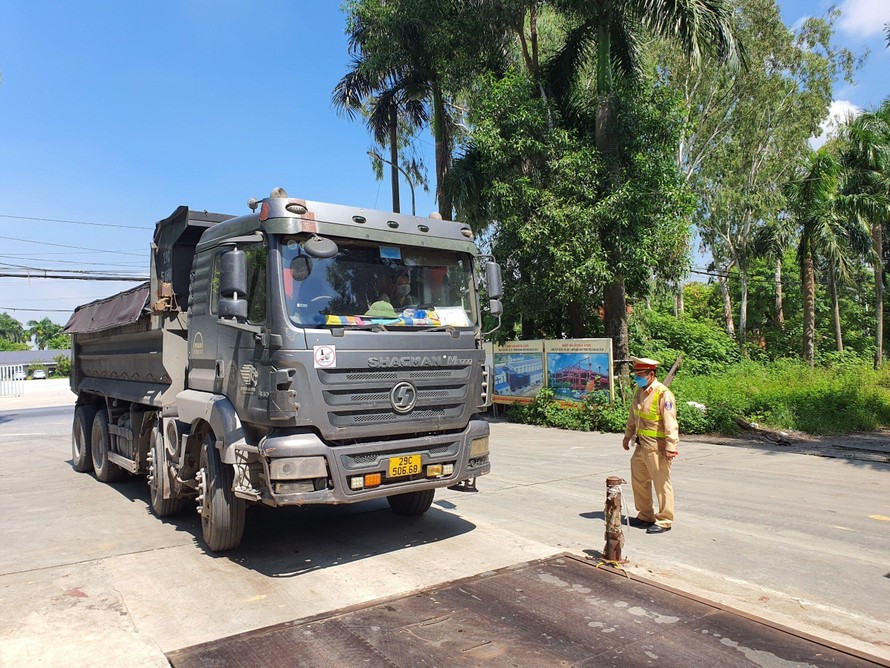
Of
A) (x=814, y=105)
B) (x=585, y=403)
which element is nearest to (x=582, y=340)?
(x=585, y=403)

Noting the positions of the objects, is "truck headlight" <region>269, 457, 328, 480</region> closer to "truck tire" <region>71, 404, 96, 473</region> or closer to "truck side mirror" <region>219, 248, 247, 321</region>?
"truck side mirror" <region>219, 248, 247, 321</region>

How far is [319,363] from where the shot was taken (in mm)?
5070

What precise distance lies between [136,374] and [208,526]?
291 cm

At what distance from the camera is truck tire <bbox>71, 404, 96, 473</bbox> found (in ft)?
33.9

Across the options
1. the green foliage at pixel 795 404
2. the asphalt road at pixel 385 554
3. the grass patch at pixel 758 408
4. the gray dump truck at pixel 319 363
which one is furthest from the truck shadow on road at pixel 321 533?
the green foliage at pixel 795 404

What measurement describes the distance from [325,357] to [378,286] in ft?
2.90

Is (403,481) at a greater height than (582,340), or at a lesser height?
lesser

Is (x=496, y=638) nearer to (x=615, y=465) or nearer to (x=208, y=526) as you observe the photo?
(x=208, y=526)

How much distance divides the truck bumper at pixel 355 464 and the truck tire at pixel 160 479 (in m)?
2.34

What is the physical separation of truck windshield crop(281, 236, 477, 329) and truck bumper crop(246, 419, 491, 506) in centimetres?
99

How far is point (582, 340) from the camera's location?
16172mm

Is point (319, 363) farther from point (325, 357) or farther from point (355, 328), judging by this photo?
point (355, 328)

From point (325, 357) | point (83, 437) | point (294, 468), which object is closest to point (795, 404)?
point (325, 357)

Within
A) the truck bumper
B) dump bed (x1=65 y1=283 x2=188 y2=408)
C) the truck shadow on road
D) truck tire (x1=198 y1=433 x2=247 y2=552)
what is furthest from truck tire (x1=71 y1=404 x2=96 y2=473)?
the truck bumper
